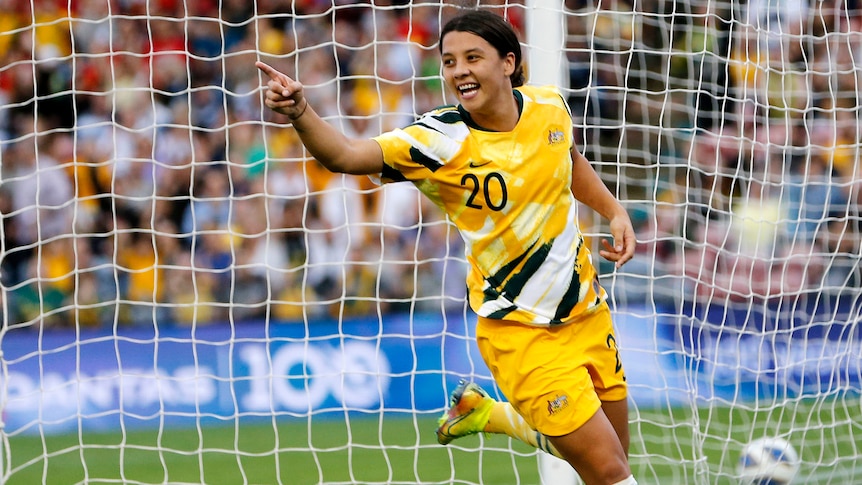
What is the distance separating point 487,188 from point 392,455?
3613 millimetres

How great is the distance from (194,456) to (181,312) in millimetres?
1852

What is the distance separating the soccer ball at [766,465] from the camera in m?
5.49

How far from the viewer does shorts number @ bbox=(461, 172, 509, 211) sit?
383 centimetres

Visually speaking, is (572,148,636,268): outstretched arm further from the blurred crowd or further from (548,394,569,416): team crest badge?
the blurred crowd

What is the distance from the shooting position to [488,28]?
12.4 ft

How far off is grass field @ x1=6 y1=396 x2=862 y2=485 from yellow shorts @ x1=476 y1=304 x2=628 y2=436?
4.79ft

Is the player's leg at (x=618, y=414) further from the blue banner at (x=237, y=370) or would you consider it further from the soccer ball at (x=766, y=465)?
the blue banner at (x=237, y=370)

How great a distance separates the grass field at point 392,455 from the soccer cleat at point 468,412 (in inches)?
37.2

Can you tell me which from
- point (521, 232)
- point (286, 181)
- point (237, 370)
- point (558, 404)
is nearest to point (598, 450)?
point (558, 404)

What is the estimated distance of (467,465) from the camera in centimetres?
673

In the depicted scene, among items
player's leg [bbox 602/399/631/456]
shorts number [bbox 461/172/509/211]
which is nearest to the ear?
shorts number [bbox 461/172/509/211]

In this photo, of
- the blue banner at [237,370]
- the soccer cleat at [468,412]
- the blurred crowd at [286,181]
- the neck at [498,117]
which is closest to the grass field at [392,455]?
the blue banner at [237,370]

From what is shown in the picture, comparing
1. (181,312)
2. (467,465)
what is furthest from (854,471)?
(181,312)

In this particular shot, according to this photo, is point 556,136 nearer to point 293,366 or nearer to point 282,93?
point 282,93
